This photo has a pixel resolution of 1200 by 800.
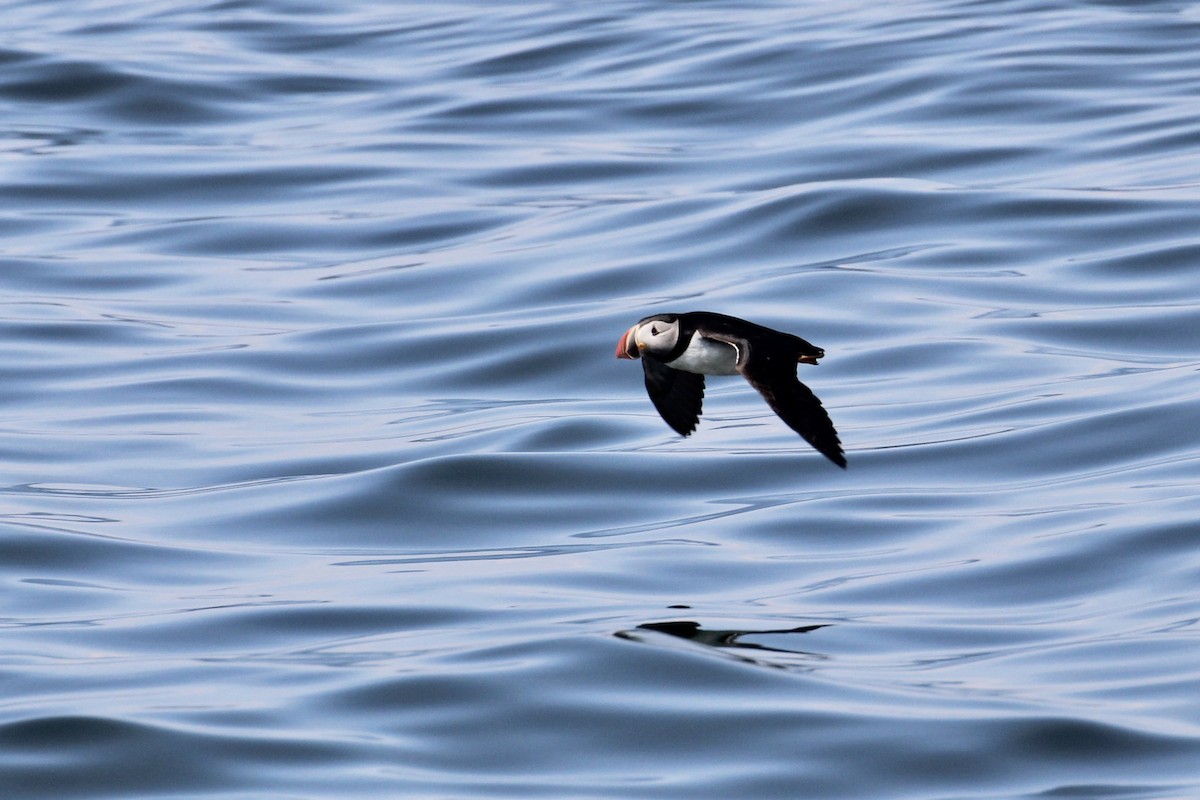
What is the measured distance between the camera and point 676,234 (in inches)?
696

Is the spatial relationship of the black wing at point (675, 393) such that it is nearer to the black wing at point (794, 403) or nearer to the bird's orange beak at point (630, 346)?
the bird's orange beak at point (630, 346)

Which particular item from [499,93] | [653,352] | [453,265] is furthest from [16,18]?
[653,352]

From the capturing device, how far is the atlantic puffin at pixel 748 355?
25.4 ft

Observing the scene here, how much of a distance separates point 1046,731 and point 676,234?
1061 centimetres

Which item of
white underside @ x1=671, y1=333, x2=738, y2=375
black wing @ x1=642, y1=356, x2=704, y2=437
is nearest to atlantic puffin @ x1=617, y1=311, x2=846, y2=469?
white underside @ x1=671, y1=333, x2=738, y2=375

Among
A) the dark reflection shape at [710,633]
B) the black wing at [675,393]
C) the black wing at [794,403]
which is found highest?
the black wing at [794,403]

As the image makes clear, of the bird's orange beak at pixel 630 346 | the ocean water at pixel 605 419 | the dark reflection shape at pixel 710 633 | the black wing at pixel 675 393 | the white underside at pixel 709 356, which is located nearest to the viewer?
the ocean water at pixel 605 419

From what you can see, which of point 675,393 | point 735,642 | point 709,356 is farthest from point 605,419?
point 709,356

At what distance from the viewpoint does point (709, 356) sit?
823 centimetres

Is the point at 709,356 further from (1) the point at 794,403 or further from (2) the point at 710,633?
(2) the point at 710,633

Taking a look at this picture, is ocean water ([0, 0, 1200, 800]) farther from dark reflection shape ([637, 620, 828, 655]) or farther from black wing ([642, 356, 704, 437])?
black wing ([642, 356, 704, 437])

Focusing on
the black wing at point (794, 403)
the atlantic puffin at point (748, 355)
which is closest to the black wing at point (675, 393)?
the atlantic puffin at point (748, 355)

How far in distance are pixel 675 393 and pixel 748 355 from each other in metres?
1.33

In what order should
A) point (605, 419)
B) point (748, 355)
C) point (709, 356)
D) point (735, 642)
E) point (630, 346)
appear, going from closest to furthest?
point (748, 355), point (709, 356), point (630, 346), point (735, 642), point (605, 419)
